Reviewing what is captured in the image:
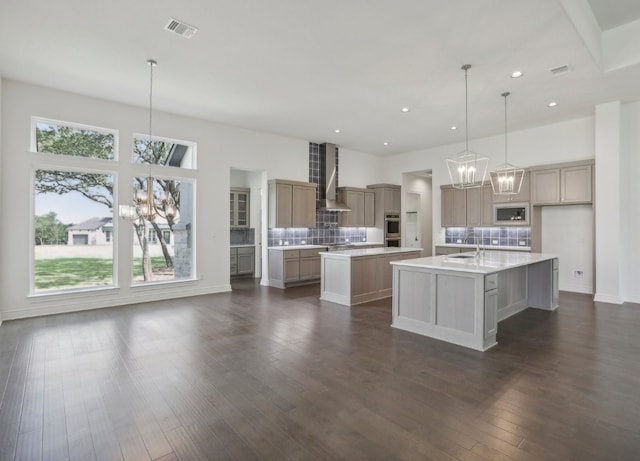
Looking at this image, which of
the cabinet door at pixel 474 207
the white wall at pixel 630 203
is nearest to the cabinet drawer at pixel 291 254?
the cabinet door at pixel 474 207

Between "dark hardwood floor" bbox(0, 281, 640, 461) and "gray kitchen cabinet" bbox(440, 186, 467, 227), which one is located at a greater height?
"gray kitchen cabinet" bbox(440, 186, 467, 227)

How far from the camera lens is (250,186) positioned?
9500mm

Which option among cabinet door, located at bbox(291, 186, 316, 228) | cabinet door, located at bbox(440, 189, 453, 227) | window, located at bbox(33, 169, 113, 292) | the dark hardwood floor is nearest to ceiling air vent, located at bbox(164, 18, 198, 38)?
window, located at bbox(33, 169, 113, 292)

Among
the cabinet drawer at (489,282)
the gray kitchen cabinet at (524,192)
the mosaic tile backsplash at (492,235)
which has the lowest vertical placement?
the cabinet drawer at (489,282)

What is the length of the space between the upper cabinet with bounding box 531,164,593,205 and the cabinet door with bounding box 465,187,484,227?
115 cm

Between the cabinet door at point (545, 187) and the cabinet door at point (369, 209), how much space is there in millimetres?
4037

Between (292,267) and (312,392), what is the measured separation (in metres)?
4.95

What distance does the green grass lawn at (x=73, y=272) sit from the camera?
17.1 feet

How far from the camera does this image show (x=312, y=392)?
2.75 meters

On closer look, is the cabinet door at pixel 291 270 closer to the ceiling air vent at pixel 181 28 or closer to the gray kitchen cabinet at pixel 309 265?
the gray kitchen cabinet at pixel 309 265

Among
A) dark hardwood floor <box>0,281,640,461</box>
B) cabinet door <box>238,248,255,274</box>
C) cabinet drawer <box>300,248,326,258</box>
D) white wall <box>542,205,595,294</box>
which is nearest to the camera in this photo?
dark hardwood floor <box>0,281,640,461</box>

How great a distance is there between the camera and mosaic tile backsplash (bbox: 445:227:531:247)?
757 cm

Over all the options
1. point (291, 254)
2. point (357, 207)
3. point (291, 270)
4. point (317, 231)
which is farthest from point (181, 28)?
point (357, 207)

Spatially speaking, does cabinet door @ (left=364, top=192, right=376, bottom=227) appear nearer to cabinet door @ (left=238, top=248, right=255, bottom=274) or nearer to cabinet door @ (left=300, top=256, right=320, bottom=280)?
A: cabinet door @ (left=300, top=256, right=320, bottom=280)
